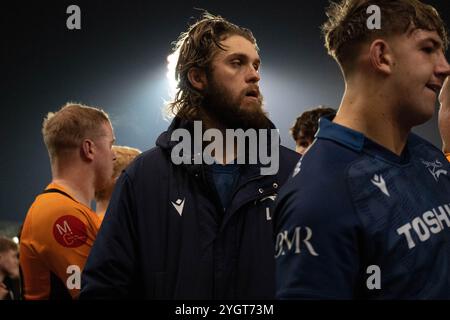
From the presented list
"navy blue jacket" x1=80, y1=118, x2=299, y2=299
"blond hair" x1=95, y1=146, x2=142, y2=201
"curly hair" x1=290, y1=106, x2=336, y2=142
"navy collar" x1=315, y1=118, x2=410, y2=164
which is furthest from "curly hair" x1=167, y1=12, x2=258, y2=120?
"curly hair" x1=290, y1=106, x2=336, y2=142

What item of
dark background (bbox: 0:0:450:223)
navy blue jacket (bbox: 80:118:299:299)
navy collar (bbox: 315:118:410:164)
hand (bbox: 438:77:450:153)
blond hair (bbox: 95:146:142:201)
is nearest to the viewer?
navy collar (bbox: 315:118:410:164)

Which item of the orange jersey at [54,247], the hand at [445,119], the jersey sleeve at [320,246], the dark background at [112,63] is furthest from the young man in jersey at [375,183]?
the dark background at [112,63]

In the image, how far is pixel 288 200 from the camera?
0.97 m

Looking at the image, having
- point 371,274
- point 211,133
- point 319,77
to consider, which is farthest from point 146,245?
point 319,77

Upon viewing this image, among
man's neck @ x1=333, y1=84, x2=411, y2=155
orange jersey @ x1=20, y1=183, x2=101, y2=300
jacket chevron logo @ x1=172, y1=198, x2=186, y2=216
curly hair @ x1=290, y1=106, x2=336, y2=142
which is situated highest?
curly hair @ x1=290, y1=106, x2=336, y2=142

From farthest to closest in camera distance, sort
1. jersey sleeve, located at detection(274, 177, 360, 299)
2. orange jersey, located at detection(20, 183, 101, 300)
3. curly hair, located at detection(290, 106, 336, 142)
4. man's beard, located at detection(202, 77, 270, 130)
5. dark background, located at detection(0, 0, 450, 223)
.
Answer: dark background, located at detection(0, 0, 450, 223)
curly hair, located at detection(290, 106, 336, 142)
orange jersey, located at detection(20, 183, 101, 300)
man's beard, located at detection(202, 77, 270, 130)
jersey sleeve, located at detection(274, 177, 360, 299)

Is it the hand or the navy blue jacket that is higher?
the hand

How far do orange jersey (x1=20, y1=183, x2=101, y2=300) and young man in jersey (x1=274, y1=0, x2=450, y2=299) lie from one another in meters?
0.76

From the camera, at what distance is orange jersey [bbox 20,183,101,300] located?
156 cm

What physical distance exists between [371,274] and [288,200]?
183 mm

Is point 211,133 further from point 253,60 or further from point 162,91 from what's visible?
point 162,91

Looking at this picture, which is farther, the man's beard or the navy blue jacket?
the man's beard

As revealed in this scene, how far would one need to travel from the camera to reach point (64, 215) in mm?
1606

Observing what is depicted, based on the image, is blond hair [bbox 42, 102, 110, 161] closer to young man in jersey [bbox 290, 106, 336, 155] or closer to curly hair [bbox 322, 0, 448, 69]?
curly hair [bbox 322, 0, 448, 69]
